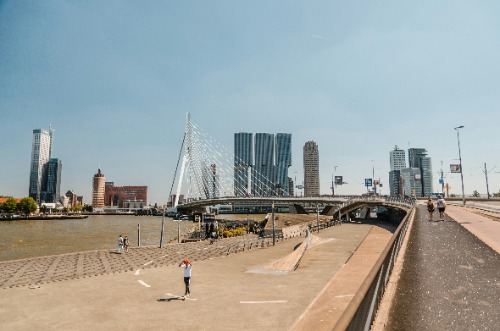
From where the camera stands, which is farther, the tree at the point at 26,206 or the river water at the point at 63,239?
the tree at the point at 26,206

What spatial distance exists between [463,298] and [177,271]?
680 inches

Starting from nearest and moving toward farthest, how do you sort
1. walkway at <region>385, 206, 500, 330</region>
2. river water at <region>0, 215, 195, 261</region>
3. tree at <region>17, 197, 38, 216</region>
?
walkway at <region>385, 206, 500, 330</region> → river water at <region>0, 215, 195, 261</region> → tree at <region>17, 197, 38, 216</region>

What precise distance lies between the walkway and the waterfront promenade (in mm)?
3813

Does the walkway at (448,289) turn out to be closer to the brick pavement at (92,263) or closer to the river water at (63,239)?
the brick pavement at (92,263)

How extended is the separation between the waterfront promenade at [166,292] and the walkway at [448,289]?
381 cm

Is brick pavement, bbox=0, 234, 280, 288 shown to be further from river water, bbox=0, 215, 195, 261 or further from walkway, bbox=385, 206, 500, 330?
walkway, bbox=385, 206, 500, 330

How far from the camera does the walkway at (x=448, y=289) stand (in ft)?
17.8

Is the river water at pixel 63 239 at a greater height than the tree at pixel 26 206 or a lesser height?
lesser

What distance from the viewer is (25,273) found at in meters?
20.1

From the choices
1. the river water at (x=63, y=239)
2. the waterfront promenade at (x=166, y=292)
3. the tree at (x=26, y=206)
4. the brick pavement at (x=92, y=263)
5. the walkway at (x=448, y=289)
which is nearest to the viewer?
the walkway at (x=448, y=289)

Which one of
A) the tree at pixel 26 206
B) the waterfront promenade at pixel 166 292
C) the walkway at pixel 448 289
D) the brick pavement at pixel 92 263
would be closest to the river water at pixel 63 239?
the brick pavement at pixel 92 263

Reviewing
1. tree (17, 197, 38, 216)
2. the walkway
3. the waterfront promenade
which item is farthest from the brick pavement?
tree (17, 197, 38, 216)

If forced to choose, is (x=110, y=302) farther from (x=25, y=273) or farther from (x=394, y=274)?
(x=394, y=274)

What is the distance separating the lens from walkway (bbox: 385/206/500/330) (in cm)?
543
